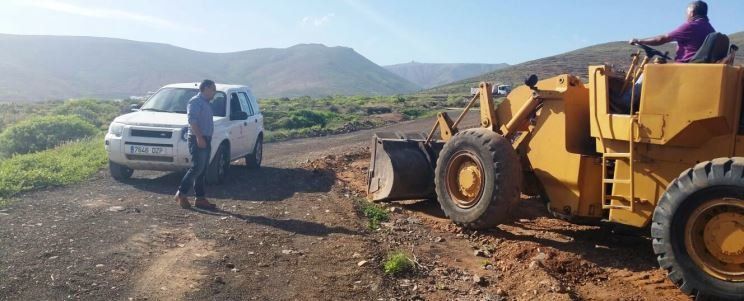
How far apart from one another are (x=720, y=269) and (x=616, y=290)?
0.94 meters

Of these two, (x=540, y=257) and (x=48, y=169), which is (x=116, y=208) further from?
(x=540, y=257)

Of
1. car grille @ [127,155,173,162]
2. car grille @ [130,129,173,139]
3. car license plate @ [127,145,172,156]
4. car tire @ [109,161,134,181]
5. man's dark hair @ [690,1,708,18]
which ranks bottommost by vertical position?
car tire @ [109,161,134,181]

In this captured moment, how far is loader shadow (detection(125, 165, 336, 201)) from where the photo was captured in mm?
Result: 10164

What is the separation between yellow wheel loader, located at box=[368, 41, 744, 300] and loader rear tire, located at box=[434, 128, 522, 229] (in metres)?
0.01

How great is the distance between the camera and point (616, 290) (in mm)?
5711

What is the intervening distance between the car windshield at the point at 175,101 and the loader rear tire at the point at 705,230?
8329 mm

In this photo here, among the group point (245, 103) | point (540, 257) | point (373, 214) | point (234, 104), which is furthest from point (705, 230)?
point (245, 103)

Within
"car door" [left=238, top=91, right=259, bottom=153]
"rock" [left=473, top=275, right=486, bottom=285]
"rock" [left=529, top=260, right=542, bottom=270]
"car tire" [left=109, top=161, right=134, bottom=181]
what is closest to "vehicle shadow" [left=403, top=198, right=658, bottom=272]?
"rock" [left=529, top=260, right=542, bottom=270]

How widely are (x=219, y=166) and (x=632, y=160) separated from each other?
717cm

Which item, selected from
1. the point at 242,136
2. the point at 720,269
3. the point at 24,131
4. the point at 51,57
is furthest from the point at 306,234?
the point at 51,57

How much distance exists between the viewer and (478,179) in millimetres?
7547

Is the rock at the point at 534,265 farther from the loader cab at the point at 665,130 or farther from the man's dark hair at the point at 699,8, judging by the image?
the man's dark hair at the point at 699,8

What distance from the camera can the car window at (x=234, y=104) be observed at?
12.1 metres

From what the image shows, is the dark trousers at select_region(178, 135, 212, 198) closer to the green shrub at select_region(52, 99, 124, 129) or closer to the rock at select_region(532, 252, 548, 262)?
the rock at select_region(532, 252, 548, 262)
